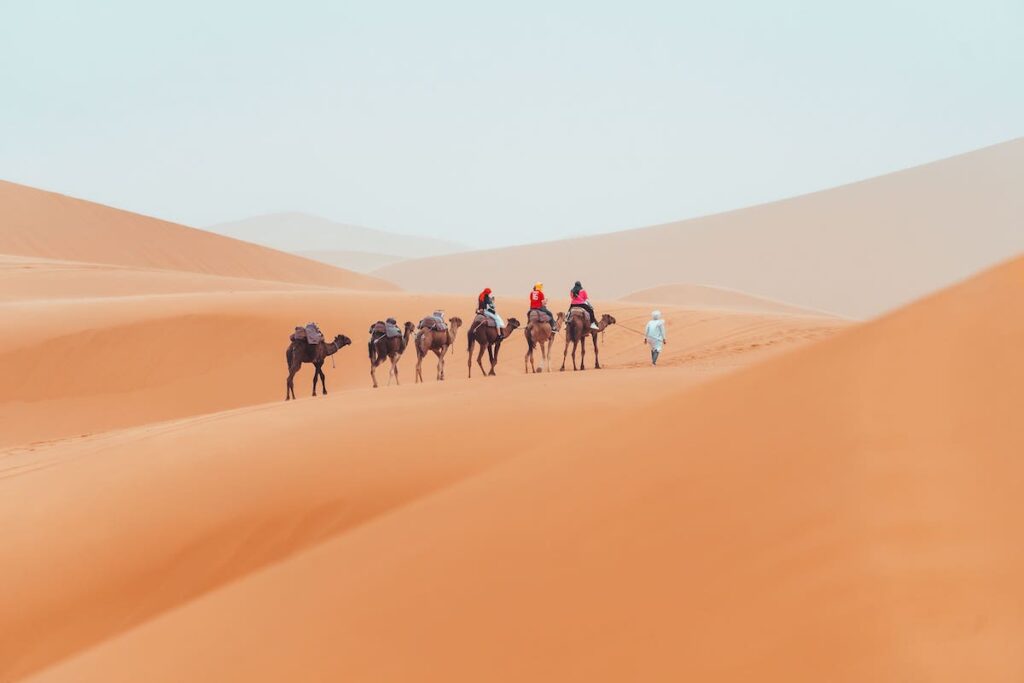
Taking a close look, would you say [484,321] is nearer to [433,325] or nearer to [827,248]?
[433,325]

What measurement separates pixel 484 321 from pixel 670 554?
1543 cm

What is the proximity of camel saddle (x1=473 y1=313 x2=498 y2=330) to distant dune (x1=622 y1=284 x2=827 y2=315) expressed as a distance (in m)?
31.0

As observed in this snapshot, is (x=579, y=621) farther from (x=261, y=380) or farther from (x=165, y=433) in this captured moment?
(x=261, y=380)

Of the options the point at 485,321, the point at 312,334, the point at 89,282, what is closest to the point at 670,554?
the point at 312,334

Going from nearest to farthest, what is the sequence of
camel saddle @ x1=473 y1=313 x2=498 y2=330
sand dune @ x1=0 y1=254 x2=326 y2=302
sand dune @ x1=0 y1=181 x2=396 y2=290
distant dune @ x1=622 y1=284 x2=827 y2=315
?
1. camel saddle @ x1=473 y1=313 x2=498 y2=330
2. sand dune @ x1=0 y1=254 x2=326 y2=302
3. distant dune @ x1=622 y1=284 x2=827 y2=315
4. sand dune @ x1=0 y1=181 x2=396 y2=290

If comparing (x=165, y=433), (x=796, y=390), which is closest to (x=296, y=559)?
(x=796, y=390)

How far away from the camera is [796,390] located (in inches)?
212

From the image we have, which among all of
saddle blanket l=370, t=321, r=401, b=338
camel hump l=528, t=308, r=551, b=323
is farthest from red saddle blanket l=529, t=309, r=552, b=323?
saddle blanket l=370, t=321, r=401, b=338

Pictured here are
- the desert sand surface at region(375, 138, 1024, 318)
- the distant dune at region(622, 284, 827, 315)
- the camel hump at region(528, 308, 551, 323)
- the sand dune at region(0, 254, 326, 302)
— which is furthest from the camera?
the desert sand surface at region(375, 138, 1024, 318)

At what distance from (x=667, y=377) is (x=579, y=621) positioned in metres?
10.1

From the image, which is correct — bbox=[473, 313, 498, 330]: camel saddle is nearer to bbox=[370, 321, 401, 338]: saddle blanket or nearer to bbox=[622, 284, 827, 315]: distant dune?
bbox=[370, 321, 401, 338]: saddle blanket

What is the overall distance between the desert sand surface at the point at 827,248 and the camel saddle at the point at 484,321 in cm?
5443

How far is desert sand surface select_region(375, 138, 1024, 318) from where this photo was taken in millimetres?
75312

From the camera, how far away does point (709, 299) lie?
5225cm
